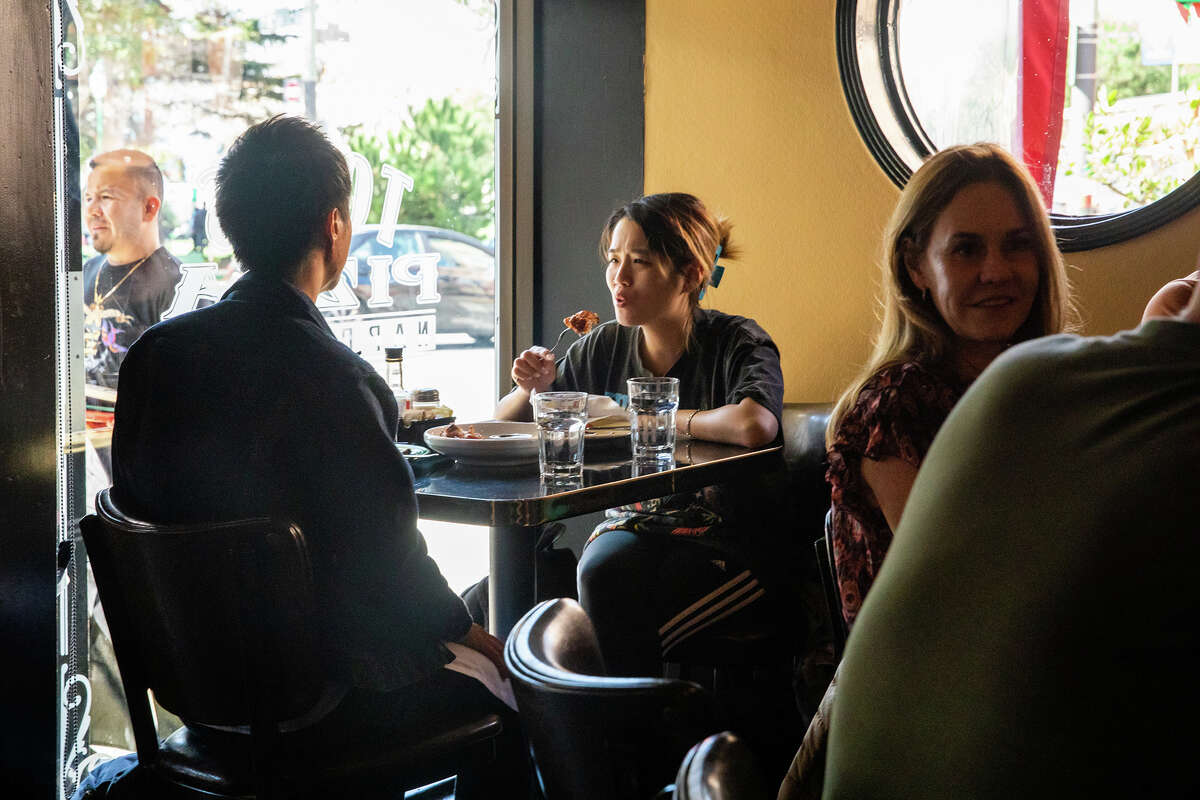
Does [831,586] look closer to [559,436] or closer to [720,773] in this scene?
[559,436]

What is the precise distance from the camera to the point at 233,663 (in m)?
1.47

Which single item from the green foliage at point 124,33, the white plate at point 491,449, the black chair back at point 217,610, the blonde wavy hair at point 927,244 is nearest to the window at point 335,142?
the green foliage at point 124,33

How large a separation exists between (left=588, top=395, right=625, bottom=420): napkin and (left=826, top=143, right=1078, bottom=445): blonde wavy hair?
911 millimetres

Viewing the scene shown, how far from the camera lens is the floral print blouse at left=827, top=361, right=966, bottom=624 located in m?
1.59

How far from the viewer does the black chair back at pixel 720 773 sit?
843mm

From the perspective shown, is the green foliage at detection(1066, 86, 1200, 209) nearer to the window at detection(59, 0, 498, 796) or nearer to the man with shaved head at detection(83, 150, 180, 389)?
the window at detection(59, 0, 498, 796)

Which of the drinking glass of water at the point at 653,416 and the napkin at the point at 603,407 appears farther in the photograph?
the napkin at the point at 603,407

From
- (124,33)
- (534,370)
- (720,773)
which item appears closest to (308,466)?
(720,773)

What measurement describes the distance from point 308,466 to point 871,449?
84 cm

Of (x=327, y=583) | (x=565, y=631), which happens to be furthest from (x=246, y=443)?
(x=565, y=631)

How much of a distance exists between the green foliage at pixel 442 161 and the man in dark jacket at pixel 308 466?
175cm

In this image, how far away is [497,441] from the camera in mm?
2195

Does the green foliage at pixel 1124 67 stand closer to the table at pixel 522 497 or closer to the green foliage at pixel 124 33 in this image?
the table at pixel 522 497

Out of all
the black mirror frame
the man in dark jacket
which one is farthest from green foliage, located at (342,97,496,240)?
the man in dark jacket
